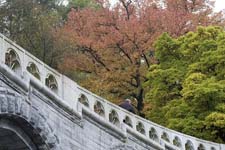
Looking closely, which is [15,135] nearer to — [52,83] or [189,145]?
[52,83]

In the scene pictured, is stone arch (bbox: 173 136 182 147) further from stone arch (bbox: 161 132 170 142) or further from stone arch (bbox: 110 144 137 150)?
stone arch (bbox: 110 144 137 150)

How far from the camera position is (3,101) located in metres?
8.52

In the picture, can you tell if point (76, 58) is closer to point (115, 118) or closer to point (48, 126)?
point (115, 118)

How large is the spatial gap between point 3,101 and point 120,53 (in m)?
12.6

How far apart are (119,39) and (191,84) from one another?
5.34 metres

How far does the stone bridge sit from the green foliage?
13.4ft

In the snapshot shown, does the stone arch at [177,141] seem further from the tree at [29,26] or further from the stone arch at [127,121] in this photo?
the tree at [29,26]

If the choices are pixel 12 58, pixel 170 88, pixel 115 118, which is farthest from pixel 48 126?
pixel 170 88

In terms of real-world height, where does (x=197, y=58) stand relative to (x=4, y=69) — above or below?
above

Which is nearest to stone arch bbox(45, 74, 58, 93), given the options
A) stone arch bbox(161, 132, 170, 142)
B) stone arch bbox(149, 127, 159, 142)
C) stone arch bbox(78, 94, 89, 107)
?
stone arch bbox(78, 94, 89, 107)

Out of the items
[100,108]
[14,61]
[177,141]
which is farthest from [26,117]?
[177,141]

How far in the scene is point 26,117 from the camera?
896 centimetres

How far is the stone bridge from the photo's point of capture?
8.78 metres

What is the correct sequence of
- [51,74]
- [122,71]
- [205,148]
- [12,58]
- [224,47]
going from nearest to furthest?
[12,58]
[51,74]
[205,148]
[224,47]
[122,71]
